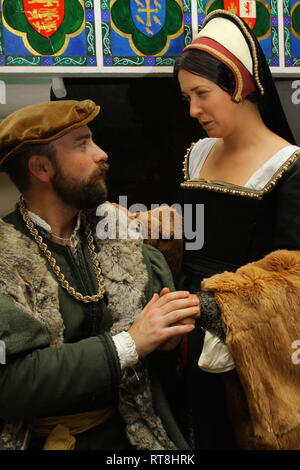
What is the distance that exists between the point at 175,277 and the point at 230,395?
0.49 meters

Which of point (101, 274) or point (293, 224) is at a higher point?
point (293, 224)

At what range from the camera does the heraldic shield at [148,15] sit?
2035 millimetres

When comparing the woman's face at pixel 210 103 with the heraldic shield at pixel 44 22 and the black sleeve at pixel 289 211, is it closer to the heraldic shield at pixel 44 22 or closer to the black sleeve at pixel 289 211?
the black sleeve at pixel 289 211

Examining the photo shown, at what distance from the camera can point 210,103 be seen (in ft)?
5.85

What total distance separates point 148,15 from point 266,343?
131cm

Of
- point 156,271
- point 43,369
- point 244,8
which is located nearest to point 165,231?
point 156,271

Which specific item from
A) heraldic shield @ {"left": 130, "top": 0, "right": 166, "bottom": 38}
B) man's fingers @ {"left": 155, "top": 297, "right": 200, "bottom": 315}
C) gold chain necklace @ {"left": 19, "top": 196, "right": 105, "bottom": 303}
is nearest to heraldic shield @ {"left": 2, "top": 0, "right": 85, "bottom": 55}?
heraldic shield @ {"left": 130, "top": 0, "right": 166, "bottom": 38}

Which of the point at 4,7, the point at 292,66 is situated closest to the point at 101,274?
the point at 4,7

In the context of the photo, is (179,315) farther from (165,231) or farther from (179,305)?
(165,231)

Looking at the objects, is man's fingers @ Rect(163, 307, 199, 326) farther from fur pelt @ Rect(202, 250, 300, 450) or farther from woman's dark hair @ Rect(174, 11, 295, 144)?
woman's dark hair @ Rect(174, 11, 295, 144)

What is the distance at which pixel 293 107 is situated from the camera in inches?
88.5

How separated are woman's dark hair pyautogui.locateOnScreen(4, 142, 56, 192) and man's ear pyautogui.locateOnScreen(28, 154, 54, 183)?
0.04 feet

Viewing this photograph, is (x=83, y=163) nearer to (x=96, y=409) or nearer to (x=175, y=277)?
(x=175, y=277)

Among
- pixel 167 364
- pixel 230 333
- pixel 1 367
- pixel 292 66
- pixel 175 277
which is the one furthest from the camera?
pixel 292 66
